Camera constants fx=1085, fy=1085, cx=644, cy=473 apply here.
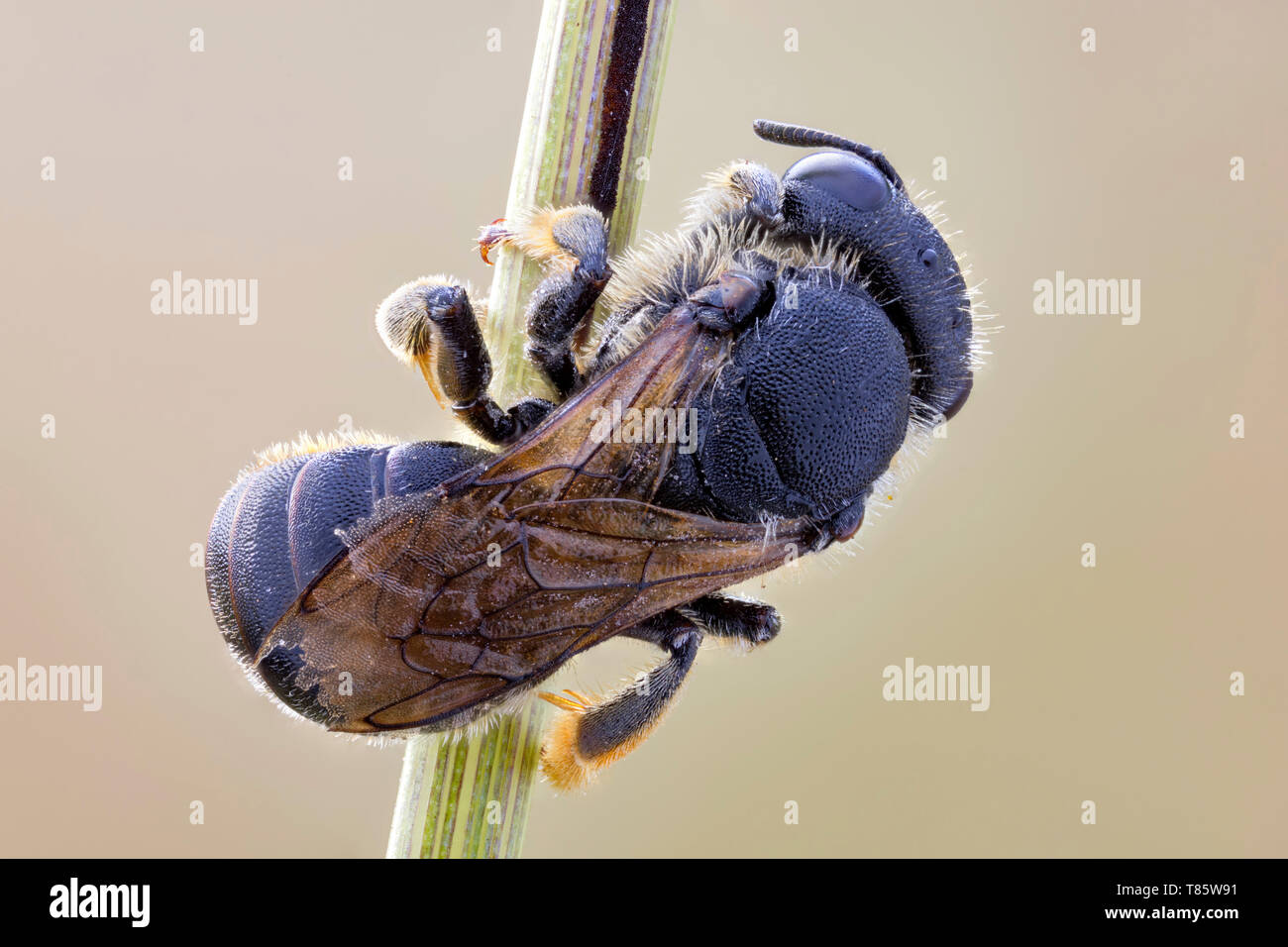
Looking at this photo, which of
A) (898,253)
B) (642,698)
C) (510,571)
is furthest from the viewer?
(642,698)

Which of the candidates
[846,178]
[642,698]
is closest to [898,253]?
[846,178]

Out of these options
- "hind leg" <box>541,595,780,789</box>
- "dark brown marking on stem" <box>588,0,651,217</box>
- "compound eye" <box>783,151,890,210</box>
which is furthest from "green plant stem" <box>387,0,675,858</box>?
"compound eye" <box>783,151,890,210</box>

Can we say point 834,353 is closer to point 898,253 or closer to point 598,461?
point 898,253

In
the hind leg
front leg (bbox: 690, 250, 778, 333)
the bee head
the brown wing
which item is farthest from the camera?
the hind leg

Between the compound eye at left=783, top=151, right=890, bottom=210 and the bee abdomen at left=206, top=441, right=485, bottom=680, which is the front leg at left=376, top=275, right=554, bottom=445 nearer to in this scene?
the bee abdomen at left=206, top=441, right=485, bottom=680

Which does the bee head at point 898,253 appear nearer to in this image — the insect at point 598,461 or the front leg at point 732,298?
the insect at point 598,461

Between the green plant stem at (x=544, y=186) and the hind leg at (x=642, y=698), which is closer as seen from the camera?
the green plant stem at (x=544, y=186)

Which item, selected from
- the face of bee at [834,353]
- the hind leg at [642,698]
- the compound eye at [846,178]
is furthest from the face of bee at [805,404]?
the hind leg at [642,698]
